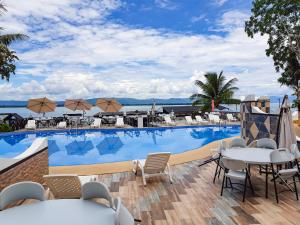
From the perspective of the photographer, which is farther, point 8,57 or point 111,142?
point 8,57

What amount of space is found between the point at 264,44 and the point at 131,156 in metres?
13.5

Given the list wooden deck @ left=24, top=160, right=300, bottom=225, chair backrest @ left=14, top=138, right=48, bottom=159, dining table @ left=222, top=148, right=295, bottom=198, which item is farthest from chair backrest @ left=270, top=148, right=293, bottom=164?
chair backrest @ left=14, top=138, right=48, bottom=159

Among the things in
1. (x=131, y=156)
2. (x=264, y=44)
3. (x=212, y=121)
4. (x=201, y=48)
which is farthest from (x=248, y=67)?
(x=131, y=156)

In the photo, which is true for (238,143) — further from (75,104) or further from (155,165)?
(75,104)

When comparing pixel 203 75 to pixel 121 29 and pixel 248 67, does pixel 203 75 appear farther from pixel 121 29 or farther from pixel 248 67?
pixel 121 29

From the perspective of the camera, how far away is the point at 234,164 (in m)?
4.91

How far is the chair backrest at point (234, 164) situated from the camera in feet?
15.9

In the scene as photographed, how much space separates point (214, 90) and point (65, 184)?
1885 cm

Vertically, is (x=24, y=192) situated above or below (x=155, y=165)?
above

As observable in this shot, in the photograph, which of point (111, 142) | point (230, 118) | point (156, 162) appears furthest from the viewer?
point (230, 118)

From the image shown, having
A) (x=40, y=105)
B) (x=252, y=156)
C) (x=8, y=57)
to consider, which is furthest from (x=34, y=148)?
(x=40, y=105)

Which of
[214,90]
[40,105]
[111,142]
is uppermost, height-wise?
[214,90]

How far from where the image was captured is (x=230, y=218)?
13.4 feet

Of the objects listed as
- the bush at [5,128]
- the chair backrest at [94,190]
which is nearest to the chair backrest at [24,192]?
the chair backrest at [94,190]
